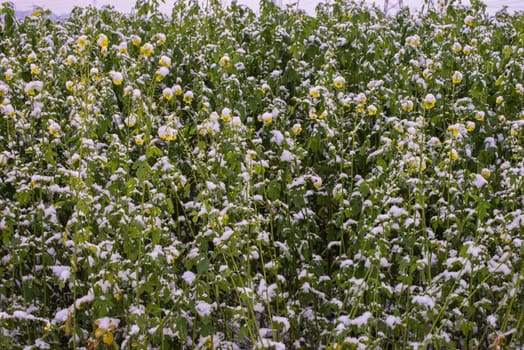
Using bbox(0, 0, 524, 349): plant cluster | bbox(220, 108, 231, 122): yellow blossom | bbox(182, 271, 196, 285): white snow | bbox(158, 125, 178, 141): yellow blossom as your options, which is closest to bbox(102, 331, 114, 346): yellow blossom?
bbox(0, 0, 524, 349): plant cluster

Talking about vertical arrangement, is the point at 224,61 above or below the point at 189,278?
above

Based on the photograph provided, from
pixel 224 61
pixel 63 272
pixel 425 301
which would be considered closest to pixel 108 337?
pixel 63 272

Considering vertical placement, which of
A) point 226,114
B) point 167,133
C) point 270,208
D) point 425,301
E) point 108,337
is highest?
point 226,114

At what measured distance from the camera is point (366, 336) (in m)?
2.81

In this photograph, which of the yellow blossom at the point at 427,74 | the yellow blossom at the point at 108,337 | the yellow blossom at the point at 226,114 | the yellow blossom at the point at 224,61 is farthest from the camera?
the yellow blossom at the point at 427,74

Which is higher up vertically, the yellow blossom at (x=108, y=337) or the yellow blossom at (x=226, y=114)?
the yellow blossom at (x=226, y=114)

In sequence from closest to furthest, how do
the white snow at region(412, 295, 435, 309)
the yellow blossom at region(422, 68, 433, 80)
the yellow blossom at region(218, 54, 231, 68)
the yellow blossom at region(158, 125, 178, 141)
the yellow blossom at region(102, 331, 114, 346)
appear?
the white snow at region(412, 295, 435, 309)
the yellow blossom at region(102, 331, 114, 346)
the yellow blossom at region(158, 125, 178, 141)
the yellow blossom at region(218, 54, 231, 68)
the yellow blossom at region(422, 68, 433, 80)

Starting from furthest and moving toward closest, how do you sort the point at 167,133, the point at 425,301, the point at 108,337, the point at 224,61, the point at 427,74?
the point at 427,74
the point at 224,61
the point at 167,133
the point at 108,337
the point at 425,301

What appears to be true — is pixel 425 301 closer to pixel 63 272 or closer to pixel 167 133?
pixel 167 133

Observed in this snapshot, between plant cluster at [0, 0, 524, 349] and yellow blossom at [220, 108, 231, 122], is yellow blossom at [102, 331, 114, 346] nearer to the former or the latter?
plant cluster at [0, 0, 524, 349]

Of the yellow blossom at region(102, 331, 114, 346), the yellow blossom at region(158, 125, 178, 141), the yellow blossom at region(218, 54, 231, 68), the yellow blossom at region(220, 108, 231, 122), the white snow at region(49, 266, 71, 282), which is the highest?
the yellow blossom at region(218, 54, 231, 68)

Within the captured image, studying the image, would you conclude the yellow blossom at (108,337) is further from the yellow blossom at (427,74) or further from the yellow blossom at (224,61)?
the yellow blossom at (427,74)

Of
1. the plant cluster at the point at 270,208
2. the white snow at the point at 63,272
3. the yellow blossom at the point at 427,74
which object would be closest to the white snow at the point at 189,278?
the plant cluster at the point at 270,208

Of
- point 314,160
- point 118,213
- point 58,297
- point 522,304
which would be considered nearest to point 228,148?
point 118,213
